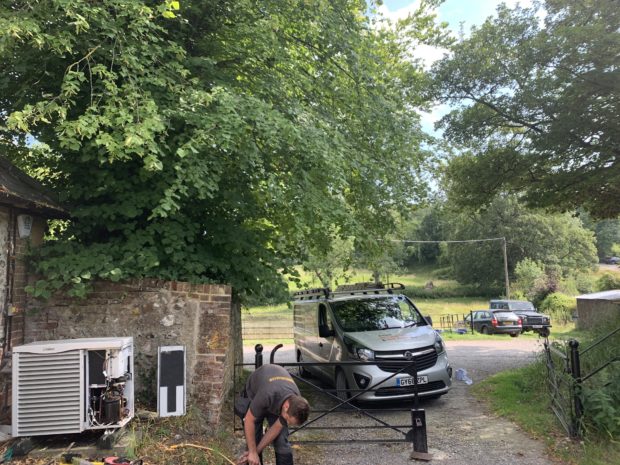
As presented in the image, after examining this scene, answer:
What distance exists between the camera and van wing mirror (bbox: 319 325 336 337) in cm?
859

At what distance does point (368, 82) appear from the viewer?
8.02m

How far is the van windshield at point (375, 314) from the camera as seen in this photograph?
850 cm

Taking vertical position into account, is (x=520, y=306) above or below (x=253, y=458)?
below

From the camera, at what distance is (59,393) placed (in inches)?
187

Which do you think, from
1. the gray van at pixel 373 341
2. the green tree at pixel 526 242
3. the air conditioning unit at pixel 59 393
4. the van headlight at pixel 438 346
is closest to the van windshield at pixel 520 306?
the gray van at pixel 373 341

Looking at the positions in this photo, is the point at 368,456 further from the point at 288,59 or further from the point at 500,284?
the point at 500,284

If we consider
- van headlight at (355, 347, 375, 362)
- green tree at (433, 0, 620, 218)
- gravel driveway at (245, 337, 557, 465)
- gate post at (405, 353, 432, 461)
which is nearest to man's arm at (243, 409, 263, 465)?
gravel driveway at (245, 337, 557, 465)

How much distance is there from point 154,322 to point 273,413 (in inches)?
107

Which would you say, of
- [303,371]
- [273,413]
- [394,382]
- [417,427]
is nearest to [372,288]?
[394,382]

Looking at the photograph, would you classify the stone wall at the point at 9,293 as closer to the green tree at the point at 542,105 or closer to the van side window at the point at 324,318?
the van side window at the point at 324,318

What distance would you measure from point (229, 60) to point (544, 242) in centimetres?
5780

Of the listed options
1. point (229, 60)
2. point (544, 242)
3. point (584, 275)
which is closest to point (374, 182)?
point (229, 60)

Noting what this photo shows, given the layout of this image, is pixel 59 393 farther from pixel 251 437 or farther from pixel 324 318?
pixel 324 318

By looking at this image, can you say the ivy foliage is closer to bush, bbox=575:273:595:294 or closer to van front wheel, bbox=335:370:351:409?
van front wheel, bbox=335:370:351:409
